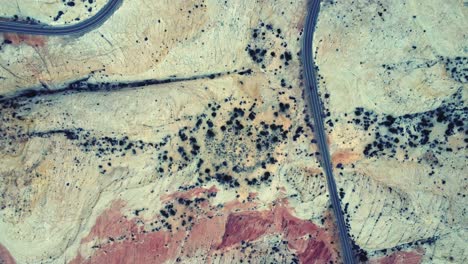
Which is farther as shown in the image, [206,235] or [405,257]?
[405,257]

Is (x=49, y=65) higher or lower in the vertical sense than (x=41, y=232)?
higher

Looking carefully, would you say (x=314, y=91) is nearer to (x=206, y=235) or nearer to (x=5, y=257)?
(x=206, y=235)

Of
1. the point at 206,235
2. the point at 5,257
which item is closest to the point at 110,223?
the point at 206,235

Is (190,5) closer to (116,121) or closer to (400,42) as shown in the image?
(116,121)

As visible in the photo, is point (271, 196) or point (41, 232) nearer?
point (41, 232)

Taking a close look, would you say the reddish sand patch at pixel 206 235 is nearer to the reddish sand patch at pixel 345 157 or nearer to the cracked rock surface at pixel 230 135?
the cracked rock surface at pixel 230 135

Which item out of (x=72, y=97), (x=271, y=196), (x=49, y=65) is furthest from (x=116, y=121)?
(x=271, y=196)
